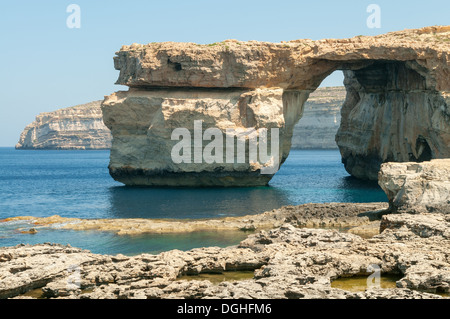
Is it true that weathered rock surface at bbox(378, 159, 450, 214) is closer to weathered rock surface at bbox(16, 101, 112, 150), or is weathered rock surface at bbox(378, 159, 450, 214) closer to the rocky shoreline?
the rocky shoreline

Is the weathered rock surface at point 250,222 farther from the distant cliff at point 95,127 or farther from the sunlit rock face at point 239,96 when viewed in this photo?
the distant cliff at point 95,127

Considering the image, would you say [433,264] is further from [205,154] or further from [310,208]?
[205,154]

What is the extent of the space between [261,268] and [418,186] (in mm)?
10597

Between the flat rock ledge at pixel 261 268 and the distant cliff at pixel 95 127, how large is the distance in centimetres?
10720

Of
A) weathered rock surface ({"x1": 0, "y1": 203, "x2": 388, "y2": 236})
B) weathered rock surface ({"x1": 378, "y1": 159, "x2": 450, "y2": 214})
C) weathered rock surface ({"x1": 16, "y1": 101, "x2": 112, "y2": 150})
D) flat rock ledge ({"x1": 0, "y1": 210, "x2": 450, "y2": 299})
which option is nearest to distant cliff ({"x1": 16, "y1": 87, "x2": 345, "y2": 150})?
weathered rock surface ({"x1": 16, "y1": 101, "x2": 112, "y2": 150})

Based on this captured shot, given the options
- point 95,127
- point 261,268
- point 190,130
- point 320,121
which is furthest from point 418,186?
point 95,127

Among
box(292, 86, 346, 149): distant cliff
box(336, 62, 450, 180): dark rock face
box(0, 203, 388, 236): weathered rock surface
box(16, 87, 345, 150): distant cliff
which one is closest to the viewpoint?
box(0, 203, 388, 236): weathered rock surface

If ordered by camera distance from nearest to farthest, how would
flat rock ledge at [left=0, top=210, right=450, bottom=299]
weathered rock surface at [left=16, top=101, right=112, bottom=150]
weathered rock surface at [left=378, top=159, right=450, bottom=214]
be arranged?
flat rock ledge at [left=0, top=210, right=450, bottom=299] → weathered rock surface at [left=378, top=159, right=450, bottom=214] → weathered rock surface at [left=16, top=101, right=112, bottom=150]

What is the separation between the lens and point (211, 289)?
49.1 ft

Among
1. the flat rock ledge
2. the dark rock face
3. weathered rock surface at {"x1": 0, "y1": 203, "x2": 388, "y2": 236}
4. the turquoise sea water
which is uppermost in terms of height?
the dark rock face

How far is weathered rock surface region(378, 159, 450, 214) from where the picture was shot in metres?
24.7

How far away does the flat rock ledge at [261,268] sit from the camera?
14.9 metres

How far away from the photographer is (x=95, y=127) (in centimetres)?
16538

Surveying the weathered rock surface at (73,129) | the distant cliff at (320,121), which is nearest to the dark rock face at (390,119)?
the distant cliff at (320,121)
